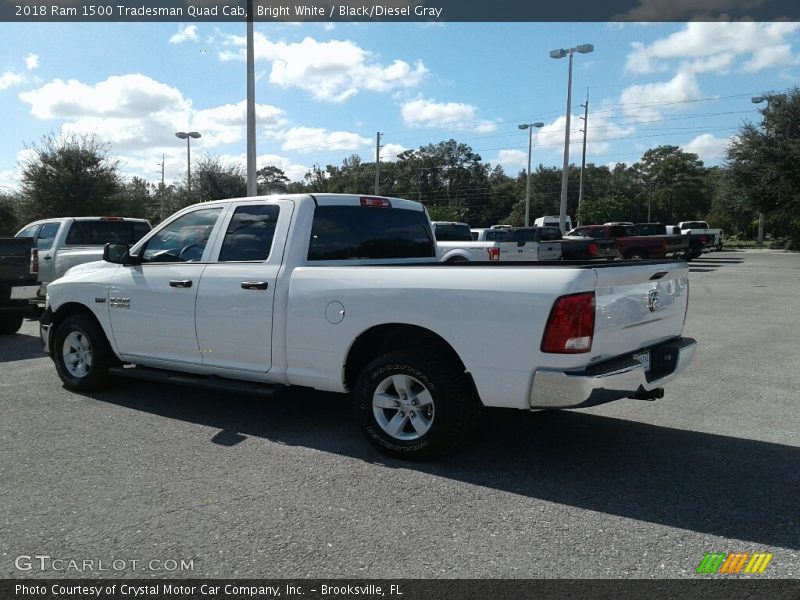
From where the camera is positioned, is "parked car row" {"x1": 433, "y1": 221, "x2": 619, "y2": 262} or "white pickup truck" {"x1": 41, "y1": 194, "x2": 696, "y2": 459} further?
"parked car row" {"x1": 433, "y1": 221, "x2": 619, "y2": 262}

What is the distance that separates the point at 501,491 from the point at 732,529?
1.28 m

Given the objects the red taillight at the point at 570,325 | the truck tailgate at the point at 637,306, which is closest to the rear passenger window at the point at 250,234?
the red taillight at the point at 570,325

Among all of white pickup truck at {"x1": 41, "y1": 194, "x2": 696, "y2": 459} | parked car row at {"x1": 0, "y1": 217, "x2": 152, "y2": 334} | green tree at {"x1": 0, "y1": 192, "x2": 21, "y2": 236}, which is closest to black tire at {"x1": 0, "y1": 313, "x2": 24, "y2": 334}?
parked car row at {"x1": 0, "y1": 217, "x2": 152, "y2": 334}

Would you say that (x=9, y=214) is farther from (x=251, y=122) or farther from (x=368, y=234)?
(x=368, y=234)

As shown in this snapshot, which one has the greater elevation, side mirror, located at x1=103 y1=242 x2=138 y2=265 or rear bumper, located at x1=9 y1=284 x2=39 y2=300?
side mirror, located at x1=103 y1=242 x2=138 y2=265

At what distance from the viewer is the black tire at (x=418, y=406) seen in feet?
14.3

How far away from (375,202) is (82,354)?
330 centimetres

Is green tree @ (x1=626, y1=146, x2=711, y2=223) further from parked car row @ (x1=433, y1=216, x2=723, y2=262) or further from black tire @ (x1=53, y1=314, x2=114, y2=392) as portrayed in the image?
black tire @ (x1=53, y1=314, x2=114, y2=392)

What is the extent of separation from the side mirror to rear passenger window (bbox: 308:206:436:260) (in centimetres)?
193

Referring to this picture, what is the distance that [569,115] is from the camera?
35906mm

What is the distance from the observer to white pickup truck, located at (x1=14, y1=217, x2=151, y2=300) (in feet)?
38.0

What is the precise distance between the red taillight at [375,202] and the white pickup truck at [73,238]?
7401mm

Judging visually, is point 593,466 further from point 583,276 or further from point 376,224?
point 376,224

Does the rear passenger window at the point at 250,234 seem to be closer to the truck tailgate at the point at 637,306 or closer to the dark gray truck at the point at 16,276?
the truck tailgate at the point at 637,306
